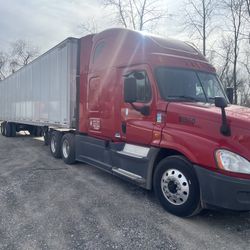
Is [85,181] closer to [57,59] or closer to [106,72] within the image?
[106,72]

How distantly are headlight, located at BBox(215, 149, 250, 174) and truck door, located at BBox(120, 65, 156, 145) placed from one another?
145 centimetres

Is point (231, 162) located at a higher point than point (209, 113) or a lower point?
lower

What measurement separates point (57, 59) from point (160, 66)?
5056 millimetres

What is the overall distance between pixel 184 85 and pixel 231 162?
1.87 meters

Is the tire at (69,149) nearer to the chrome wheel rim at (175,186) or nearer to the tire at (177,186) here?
the tire at (177,186)

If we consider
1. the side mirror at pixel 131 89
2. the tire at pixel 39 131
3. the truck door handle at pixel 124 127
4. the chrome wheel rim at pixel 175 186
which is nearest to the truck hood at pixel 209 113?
the side mirror at pixel 131 89

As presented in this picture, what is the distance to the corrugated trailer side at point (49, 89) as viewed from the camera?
27.2 ft

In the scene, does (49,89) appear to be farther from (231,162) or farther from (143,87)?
(231,162)

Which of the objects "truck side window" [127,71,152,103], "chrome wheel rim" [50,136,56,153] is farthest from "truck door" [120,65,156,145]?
"chrome wheel rim" [50,136,56,153]

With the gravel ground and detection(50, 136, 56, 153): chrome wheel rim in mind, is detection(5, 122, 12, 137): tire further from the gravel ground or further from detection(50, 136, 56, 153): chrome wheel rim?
the gravel ground

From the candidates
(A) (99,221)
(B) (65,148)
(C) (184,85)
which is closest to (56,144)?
(B) (65,148)

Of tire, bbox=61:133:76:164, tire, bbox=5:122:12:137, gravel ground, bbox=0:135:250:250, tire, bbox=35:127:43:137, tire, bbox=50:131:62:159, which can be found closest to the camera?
gravel ground, bbox=0:135:250:250

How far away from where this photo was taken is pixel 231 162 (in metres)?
3.83

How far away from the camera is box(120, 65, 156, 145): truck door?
16.5ft
